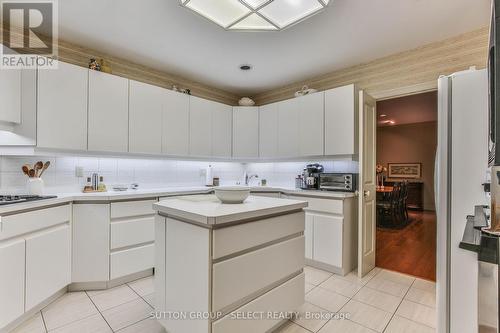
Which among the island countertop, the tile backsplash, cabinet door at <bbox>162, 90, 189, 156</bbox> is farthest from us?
cabinet door at <bbox>162, 90, 189, 156</bbox>

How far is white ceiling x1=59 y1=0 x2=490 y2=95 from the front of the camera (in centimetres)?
209

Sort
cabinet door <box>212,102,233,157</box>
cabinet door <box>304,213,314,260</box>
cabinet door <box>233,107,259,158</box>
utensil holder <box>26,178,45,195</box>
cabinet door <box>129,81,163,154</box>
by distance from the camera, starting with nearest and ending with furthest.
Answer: utensil holder <box>26,178,45,195</box> → cabinet door <box>129,81,163,154</box> → cabinet door <box>304,213,314,260</box> → cabinet door <box>212,102,233,157</box> → cabinet door <box>233,107,259,158</box>

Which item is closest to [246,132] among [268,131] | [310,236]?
[268,131]

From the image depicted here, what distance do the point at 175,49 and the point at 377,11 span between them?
2.13 metres

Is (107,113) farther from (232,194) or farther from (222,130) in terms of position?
(232,194)

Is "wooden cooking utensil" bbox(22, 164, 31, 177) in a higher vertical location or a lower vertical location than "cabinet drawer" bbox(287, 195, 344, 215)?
higher

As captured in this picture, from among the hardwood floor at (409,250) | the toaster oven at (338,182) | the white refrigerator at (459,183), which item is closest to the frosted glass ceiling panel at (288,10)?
the white refrigerator at (459,183)

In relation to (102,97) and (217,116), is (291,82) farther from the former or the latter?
(102,97)

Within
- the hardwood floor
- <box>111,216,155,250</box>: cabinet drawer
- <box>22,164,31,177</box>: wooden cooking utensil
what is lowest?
the hardwood floor

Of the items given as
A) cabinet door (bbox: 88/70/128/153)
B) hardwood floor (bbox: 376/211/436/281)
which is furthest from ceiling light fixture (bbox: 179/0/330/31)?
hardwood floor (bbox: 376/211/436/281)

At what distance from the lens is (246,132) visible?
3992 mm

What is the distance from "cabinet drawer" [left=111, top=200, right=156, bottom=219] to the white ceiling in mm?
1778

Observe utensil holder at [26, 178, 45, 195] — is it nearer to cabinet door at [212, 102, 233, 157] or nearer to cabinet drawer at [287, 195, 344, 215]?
cabinet door at [212, 102, 233, 157]

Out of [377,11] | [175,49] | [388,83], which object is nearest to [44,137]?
[175,49]
